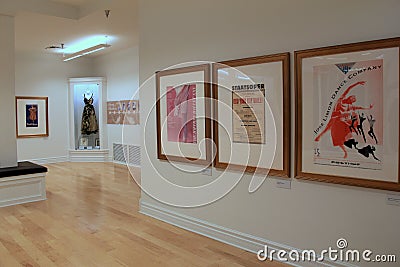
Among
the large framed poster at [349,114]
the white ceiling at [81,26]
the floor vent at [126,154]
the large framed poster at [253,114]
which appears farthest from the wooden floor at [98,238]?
the white ceiling at [81,26]

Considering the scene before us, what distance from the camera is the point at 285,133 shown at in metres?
2.94

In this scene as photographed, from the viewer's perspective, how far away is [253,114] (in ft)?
10.4

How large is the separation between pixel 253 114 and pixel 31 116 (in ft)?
24.4

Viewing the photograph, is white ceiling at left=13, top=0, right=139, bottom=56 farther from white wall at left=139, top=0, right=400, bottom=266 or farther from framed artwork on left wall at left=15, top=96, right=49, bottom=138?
white wall at left=139, top=0, right=400, bottom=266

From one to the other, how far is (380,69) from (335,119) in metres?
0.47

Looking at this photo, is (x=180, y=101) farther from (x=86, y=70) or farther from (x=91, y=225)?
(x=86, y=70)

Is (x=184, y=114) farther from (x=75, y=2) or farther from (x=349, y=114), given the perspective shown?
(x=75, y=2)

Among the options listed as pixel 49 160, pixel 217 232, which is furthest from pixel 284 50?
pixel 49 160

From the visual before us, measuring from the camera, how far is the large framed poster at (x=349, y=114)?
2346 mm

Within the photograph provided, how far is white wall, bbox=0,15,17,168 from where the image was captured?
5.16 meters

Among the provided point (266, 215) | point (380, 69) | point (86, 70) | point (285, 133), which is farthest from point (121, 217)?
point (86, 70)

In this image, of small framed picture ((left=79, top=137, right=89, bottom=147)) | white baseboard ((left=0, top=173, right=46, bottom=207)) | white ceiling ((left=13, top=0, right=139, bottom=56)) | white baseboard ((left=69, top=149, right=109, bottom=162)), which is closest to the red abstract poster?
white ceiling ((left=13, top=0, right=139, bottom=56))

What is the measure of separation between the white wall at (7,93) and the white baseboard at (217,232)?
236 cm

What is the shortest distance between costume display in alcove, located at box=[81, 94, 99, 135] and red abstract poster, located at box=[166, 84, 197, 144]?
6023mm
